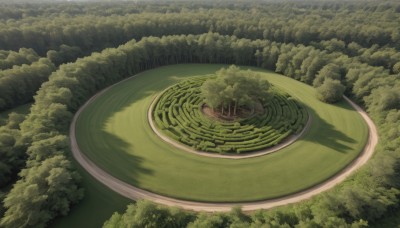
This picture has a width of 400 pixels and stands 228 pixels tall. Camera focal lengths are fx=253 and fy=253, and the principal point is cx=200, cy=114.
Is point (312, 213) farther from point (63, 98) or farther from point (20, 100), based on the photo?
point (20, 100)

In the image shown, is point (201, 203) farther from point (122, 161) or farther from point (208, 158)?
point (122, 161)

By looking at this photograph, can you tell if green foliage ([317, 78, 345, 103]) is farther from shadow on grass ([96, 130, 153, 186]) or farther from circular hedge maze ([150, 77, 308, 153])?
shadow on grass ([96, 130, 153, 186])

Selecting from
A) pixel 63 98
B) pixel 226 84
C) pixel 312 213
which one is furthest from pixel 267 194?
pixel 63 98

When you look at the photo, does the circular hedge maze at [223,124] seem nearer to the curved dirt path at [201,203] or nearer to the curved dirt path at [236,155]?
the curved dirt path at [236,155]

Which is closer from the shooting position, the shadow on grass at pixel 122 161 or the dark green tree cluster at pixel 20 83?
the shadow on grass at pixel 122 161

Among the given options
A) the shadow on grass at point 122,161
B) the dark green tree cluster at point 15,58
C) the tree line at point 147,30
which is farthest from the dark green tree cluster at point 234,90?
the dark green tree cluster at point 15,58

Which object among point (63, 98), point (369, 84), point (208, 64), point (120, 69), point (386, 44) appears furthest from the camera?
point (386, 44)

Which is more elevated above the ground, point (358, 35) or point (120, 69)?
point (358, 35)
